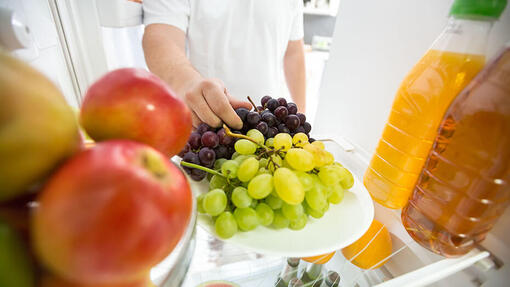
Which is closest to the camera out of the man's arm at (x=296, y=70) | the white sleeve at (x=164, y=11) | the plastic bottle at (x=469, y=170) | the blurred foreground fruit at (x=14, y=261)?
the blurred foreground fruit at (x=14, y=261)

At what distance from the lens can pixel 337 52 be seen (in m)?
0.82

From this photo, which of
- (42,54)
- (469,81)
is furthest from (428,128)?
(42,54)

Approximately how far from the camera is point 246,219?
13.6 inches

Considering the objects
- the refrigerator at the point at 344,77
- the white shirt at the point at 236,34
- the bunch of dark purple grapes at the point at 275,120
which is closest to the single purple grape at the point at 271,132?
the bunch of dark purple grapes at the point at 275,120

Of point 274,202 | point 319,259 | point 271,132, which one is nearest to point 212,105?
point 271,132

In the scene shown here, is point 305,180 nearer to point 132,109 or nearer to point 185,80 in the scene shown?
point 132,109

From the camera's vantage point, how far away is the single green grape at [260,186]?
36 cm

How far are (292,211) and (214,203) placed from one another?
12 cm

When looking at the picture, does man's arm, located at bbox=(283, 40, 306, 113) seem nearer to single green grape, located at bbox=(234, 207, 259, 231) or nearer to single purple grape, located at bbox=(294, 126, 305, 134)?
single purple grape, located at bbox=(294, 126, 305, 134)

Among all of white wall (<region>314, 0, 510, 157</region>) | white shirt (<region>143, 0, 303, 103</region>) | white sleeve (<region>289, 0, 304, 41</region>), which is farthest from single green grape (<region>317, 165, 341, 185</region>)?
white sleeve (<region>289, 0, 304, 41</region>)

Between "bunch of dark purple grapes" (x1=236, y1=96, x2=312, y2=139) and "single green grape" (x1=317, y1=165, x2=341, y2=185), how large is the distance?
0.40 ft

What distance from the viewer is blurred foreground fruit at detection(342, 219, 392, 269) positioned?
17.7 inches

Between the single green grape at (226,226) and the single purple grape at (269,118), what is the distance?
0.22m

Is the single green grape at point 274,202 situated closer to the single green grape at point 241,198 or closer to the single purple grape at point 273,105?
the single green grape at point 241,198
